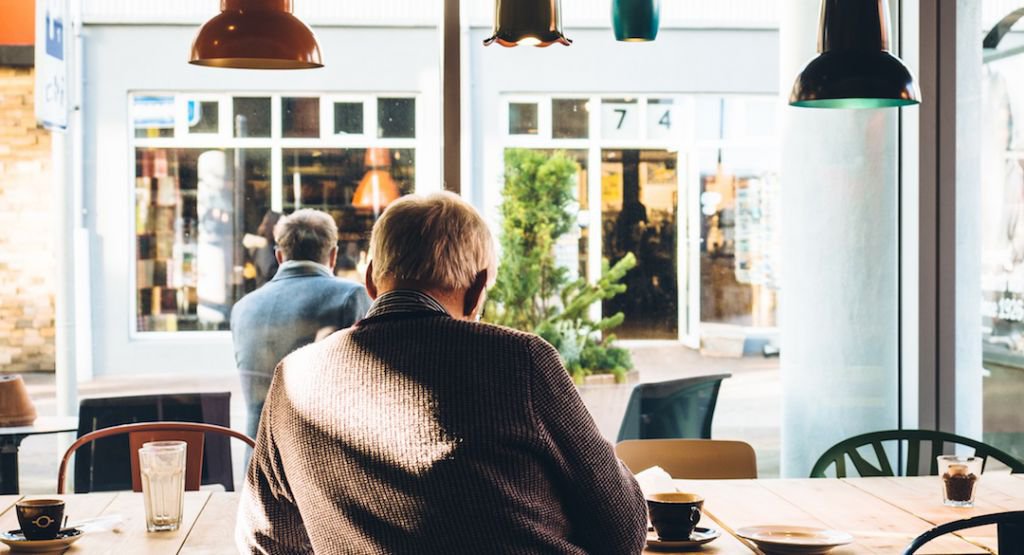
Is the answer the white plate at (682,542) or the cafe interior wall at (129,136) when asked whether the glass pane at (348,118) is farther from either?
the white plate at (682,542)

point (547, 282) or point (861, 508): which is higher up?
point (547, 282)

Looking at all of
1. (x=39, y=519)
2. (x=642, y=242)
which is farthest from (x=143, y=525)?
(x=642, y=242)

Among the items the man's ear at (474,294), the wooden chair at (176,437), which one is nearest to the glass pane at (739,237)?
the wooden chair at (176,437)

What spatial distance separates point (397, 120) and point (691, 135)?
1.31m

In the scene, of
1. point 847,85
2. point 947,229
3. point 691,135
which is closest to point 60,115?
point 691,135

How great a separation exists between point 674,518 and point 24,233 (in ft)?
10.5

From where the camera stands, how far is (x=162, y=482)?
94.7 inches

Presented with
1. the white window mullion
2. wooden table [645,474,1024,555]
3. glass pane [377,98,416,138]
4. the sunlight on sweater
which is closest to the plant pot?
the white window mullion

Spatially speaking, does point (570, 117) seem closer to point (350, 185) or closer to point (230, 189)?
point (350, 185)

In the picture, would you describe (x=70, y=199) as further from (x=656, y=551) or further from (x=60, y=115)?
(x=656, y=551)

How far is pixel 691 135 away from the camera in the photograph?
5.27m

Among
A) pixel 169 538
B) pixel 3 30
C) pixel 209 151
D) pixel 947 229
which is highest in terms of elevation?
pixel 3 30

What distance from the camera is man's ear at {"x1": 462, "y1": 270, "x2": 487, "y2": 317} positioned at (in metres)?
2.01

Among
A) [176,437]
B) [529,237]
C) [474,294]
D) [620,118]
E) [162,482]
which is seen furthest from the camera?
[620,118]
